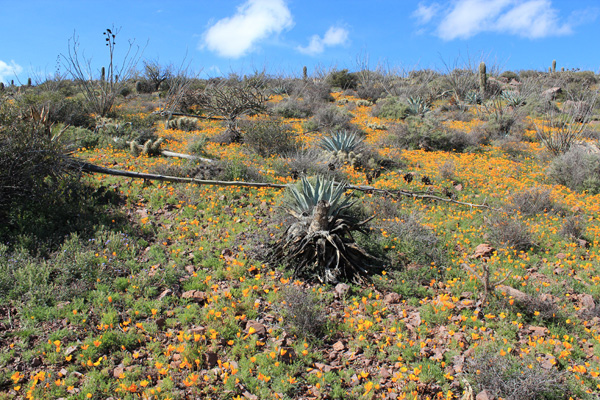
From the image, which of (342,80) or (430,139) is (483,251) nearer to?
(430,139)

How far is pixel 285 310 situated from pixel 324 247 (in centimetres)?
102

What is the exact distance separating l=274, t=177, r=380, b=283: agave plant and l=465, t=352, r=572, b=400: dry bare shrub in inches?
74.6

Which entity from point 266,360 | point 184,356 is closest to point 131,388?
point 184,356

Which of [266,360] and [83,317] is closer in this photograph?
[266,360]

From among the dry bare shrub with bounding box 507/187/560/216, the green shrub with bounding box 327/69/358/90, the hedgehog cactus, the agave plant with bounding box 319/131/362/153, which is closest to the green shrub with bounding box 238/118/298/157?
the agave plant with bounding box 319/131/362/153

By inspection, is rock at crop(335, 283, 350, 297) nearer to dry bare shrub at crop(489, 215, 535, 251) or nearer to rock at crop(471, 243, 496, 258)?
rock at crop(471, 243, 496, 258)

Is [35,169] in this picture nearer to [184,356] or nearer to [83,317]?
[83,317]

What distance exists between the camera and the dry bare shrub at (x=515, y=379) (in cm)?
328

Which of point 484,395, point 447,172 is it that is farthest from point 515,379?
point 447,172

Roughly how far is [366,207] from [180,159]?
5.31 m

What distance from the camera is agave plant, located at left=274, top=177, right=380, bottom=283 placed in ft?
16.9

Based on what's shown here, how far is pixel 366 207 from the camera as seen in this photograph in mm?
7148

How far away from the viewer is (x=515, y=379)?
338cm

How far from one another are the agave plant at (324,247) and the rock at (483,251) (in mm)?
1710
